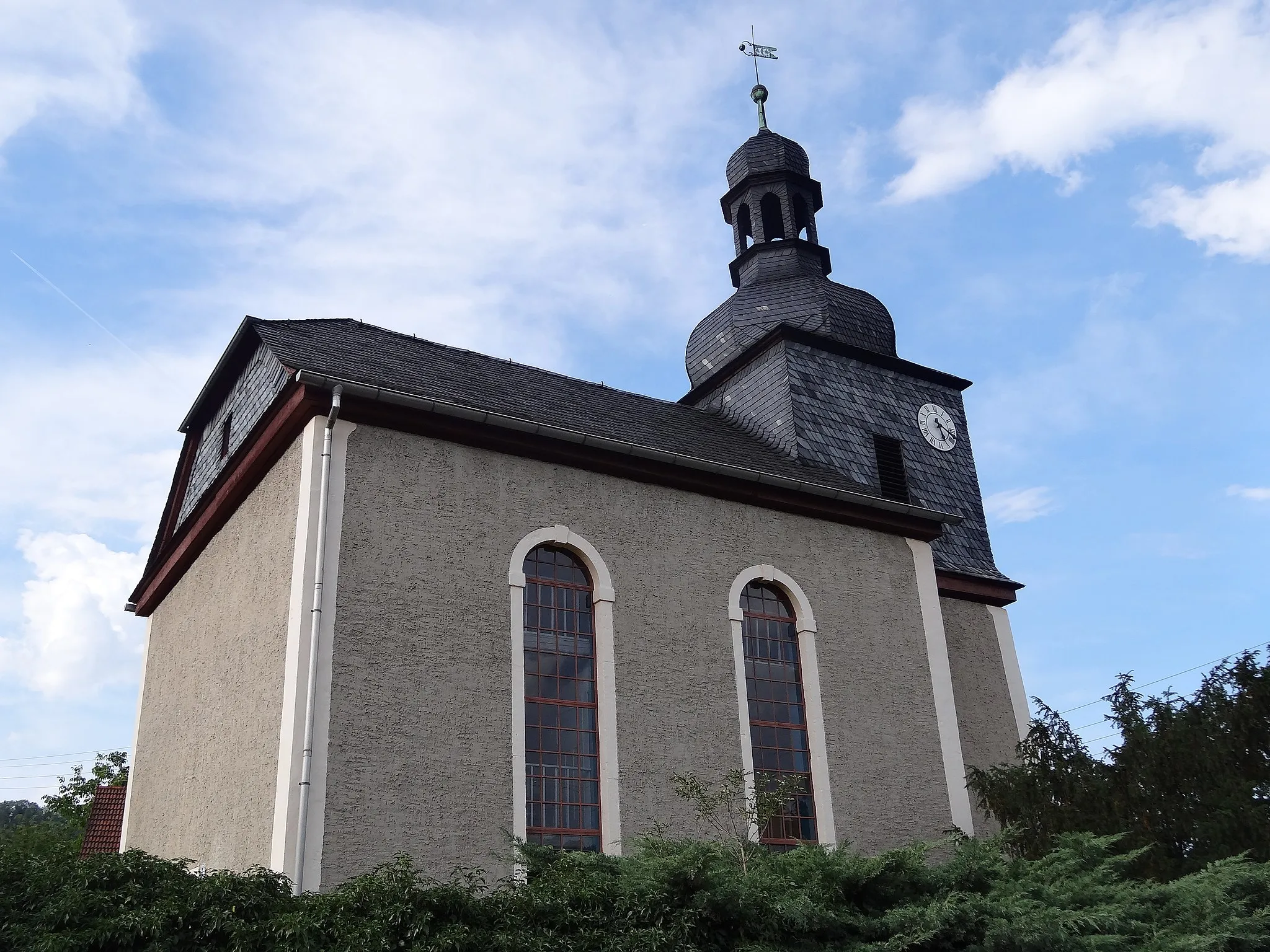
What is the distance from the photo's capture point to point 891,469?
17.9m

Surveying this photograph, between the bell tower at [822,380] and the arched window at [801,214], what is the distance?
25mm

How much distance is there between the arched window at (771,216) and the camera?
70.2 ft

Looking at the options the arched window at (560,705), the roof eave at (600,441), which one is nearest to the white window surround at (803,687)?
the roof eave at (600,441)

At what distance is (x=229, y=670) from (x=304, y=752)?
2.91 m

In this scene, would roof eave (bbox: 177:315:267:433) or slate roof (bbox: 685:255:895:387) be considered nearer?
roof eave (bbox: 177:315:267:433)

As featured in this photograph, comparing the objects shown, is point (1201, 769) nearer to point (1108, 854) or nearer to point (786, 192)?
point (1108, 854)

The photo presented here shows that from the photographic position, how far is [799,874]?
28.8ft

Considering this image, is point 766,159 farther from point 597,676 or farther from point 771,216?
point 597,676

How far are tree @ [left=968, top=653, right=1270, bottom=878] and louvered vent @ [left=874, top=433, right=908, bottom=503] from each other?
580cm

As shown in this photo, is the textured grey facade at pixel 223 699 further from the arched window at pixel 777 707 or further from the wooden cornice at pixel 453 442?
the arched window at pixel 777 707

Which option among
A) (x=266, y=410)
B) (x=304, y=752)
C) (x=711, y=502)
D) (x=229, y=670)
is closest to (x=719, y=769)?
(x=711, y=502)

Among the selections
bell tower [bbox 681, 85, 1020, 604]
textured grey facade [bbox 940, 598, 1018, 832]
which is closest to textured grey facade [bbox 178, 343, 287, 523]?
bell tower [bbox 681, 85, 1020, 604]

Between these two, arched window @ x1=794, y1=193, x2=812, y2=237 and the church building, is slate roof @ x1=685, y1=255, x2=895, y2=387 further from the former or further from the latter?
the church building

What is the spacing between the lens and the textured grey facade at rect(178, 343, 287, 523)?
12938mm
